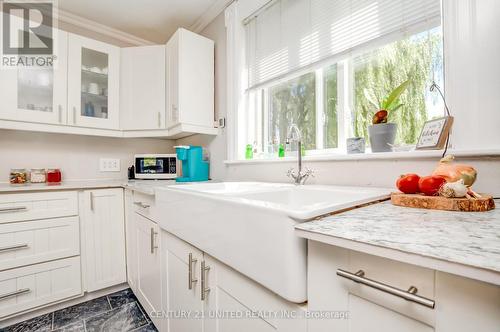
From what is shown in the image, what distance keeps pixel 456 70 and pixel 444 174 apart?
1.36 feet

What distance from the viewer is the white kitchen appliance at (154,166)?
2209mm

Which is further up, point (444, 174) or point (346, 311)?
point (444, 174)

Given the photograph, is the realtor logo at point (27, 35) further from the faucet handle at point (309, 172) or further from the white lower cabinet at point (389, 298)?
the white lower cabinet at point (389, 298)

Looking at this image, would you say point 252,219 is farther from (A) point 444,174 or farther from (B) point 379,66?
(B) point 379,66

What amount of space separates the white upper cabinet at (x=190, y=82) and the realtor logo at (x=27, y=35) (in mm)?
898

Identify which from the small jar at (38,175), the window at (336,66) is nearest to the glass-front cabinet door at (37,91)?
the small jar at (38,175)

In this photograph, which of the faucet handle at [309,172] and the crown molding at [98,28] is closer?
the faucet handle at [309,172]

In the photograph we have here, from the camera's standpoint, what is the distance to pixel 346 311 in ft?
1.46

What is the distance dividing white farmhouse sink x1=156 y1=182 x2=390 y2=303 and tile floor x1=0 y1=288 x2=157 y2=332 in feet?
3.28

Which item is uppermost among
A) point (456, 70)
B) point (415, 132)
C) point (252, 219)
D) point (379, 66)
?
point (379, 66)

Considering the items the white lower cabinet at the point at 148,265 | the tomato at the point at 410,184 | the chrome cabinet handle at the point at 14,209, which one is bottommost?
the white lower cabinet at the point at 148,265

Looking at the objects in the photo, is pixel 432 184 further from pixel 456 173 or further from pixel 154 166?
pixel 154 166

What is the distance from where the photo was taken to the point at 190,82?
189cm

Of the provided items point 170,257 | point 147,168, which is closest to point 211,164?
point 147,168
